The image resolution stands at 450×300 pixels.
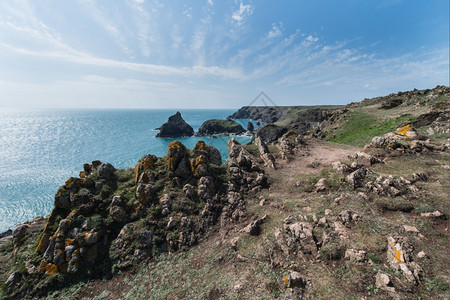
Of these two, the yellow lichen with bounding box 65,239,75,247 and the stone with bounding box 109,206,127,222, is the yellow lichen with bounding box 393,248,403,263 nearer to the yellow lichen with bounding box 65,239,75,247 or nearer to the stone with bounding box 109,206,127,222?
the stone with bounding box 109,206,127,222

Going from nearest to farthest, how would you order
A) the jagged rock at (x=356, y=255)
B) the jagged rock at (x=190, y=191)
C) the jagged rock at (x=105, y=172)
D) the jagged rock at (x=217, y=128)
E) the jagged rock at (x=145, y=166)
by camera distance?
the jagged rock at (x=356, y=255) < the jagged rock at (x=190, y=191) < the jagged rock at (x=145, y=166) < the jagged rock at (x=105, y=172) < the jagged rock at (x=217, y=128)

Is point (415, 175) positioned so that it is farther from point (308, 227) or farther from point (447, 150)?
point (308, 227)

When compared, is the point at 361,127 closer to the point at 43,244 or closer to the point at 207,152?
the point at 207,152

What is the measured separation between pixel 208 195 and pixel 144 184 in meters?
7.38

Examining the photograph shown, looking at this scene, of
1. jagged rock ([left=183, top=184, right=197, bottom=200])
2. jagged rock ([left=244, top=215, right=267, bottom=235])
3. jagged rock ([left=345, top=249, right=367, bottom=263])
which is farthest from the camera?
jagged rock ([left=183, top=184, right=197, bottom=200])

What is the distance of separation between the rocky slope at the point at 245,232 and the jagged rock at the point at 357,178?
0.11 meters

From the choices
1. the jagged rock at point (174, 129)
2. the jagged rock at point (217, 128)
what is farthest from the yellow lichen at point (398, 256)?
the jagged rock at point (217, 128)

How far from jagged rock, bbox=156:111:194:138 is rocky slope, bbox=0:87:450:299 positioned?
102 metres

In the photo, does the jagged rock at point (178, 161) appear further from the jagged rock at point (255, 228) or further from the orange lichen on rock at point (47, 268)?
the orange lichen on rock at point (47, 268)

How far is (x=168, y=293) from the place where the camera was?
475 inches

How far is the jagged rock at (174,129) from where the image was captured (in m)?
123

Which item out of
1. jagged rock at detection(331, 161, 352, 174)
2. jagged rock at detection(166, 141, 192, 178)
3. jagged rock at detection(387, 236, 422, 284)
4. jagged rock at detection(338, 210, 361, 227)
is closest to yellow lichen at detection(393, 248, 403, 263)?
jagged rock at detection(387, 236, 422, 284)

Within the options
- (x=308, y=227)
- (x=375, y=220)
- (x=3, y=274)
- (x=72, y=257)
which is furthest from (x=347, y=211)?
(x=3, y=274)

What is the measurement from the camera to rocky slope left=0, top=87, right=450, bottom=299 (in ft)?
32.1
